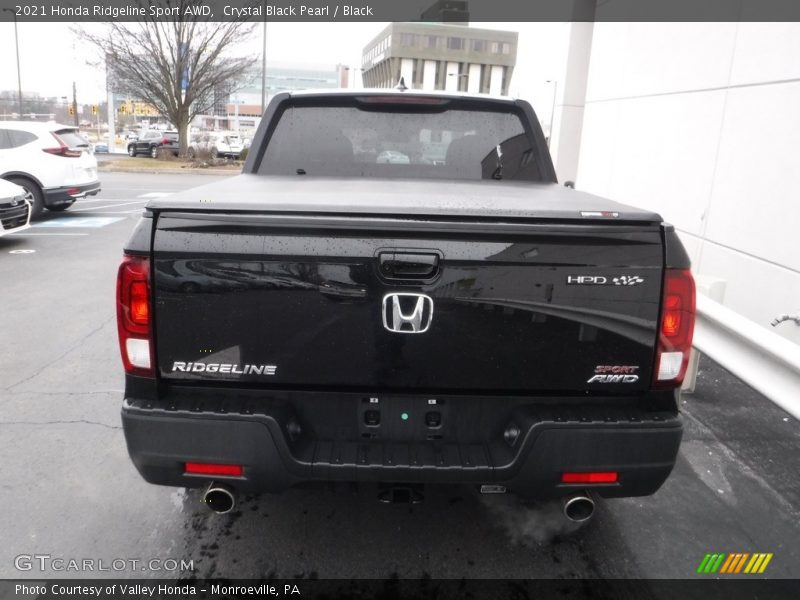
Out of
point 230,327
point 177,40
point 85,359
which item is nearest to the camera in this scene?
point 230,327

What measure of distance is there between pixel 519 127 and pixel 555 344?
208 cm

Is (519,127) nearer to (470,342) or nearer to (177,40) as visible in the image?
(470,342)

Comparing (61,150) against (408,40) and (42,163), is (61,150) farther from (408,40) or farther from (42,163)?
(408,40)

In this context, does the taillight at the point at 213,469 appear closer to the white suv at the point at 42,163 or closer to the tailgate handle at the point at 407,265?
the tailgate handle at the point at 407,265

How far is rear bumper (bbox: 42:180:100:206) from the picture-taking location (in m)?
12.4

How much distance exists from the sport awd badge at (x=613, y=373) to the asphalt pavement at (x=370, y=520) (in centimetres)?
90

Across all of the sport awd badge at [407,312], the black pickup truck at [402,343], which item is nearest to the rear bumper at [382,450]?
the black pickup truck at [402,343]

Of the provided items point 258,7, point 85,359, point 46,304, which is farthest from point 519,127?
point 258,7

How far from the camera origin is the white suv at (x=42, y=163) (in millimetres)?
12047

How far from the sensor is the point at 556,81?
13.5m

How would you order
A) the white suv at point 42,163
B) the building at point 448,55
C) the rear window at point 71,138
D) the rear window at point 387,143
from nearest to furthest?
the rear window at point 387,143
the white suv at point 42,163
the rear window at point 71,138
the building at point 448,55

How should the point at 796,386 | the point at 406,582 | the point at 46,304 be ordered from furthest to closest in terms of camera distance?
the point at 46,304, the point at 796,386, the point at 406,582

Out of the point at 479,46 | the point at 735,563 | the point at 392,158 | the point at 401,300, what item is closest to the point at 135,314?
the point at 401,300

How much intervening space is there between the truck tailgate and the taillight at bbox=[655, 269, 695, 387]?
0.05 meters
